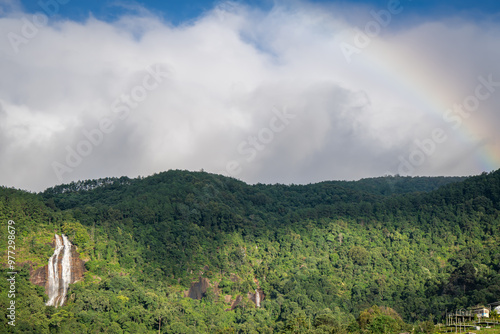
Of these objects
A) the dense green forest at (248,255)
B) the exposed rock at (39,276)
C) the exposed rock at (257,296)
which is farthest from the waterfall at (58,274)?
the exposed rock at (257,296)

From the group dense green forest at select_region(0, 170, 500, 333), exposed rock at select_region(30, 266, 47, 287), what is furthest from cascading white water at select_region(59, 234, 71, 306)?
exposed rock at select_region(30, 266, 47, 287)

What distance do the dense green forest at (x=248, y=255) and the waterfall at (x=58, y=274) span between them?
64.1 inches

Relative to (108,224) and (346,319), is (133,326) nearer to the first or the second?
(108,224)

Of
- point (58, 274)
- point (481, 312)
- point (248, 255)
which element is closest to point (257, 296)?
point (248, 255)

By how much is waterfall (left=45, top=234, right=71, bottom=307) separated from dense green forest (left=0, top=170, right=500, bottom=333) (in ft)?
5.34

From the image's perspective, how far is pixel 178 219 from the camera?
436 ft

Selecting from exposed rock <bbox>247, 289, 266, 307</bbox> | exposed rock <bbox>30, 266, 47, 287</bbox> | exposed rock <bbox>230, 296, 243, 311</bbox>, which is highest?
exposed rock <bbox>30, 266, 47, 287</bbox>

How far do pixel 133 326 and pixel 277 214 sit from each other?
69478mm

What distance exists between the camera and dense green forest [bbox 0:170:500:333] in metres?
97.8

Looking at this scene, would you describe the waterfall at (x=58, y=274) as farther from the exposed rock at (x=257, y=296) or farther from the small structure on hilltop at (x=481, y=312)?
the small structure on hilltop at (x=481, y=312)

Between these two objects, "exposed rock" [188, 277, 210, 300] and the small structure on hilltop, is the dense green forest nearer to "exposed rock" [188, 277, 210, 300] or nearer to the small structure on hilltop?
"exposed rock" [188, 277, 210, 300]

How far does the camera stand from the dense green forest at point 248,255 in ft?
321

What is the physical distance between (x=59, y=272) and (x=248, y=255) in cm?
4514

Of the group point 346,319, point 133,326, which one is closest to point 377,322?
point 346,319
